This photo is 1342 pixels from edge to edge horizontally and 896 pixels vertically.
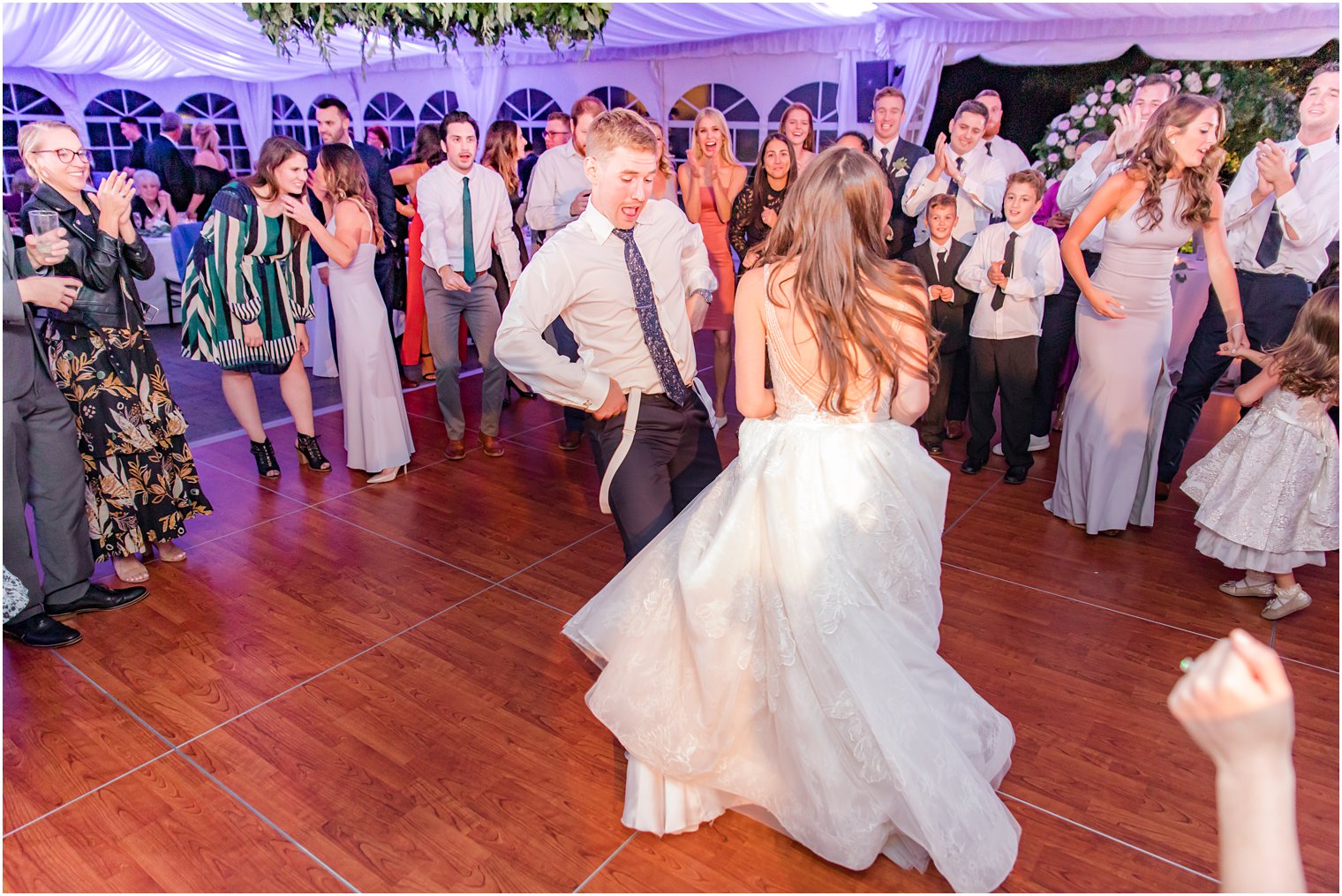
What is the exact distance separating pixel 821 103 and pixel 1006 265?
5865 millimetres

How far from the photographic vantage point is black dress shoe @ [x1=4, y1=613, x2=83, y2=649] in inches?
119

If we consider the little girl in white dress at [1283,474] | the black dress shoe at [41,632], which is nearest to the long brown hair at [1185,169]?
the little girl in white dress at [1283,474]

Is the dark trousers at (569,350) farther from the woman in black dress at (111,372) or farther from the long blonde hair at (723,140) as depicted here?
the woman in black dress at (111,372)

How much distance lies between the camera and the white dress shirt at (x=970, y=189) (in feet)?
15.6

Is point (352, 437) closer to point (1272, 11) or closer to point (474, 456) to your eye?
point (474, 456)

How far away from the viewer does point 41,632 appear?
3027 mm

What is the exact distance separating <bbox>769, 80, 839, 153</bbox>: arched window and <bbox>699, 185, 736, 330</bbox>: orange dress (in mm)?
4530

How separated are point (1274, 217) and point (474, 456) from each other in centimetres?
409

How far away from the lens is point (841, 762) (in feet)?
6.45

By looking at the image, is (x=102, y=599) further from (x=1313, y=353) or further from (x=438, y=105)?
(x=438, y=105)

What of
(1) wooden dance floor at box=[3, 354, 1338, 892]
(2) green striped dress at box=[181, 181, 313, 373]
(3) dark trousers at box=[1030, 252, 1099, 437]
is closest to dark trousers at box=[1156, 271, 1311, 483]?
(1) wooden dance floor at box=[3, 354, 1338, 892]

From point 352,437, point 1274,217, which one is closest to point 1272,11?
point 1274,217

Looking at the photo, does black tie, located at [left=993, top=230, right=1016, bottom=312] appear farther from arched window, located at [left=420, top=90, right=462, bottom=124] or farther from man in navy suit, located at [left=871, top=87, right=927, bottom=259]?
arched window, located at [left=420, top=90, right=462, bottom=124]

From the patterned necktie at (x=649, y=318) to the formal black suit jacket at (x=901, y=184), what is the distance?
2.87 m
